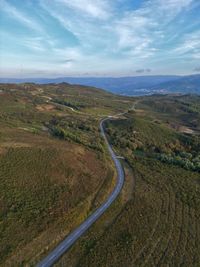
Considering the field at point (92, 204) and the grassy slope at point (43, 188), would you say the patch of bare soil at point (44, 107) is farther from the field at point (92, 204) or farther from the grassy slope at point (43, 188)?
the field at point (92, 204)

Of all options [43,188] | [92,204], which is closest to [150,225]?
[92,204]

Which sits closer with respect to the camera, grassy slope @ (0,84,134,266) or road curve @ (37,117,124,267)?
road curve @ (37,117,124,267)

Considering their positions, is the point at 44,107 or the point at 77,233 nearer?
the point at 77,233

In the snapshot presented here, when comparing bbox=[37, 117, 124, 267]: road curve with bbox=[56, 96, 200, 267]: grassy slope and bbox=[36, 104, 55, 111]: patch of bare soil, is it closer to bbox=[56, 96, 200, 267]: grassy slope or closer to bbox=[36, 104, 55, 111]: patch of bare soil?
bbox=[56, 96, 200, 267]: grassy slope

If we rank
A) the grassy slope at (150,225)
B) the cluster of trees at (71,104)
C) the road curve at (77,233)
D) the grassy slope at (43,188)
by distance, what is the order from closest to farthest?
the road curve at (77,233), the grassy slope at (150,225), the grassy slope at (43,188), the cluster of trees at (71,104)

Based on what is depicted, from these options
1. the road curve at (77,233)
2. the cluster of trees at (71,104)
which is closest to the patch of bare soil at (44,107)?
the cluster of trees at (71,104)

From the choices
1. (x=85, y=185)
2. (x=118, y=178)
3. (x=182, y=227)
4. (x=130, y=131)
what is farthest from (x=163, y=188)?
(x=130, y=131)

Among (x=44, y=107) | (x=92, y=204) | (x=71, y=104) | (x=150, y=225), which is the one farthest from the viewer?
(x=71, y=104)

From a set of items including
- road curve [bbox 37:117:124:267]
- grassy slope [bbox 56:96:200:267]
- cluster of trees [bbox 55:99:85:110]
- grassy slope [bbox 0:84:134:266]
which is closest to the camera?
road curve [bbox 37:117:124:267]

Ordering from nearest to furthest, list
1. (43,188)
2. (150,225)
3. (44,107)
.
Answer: (150,225)
(43,188)
(44,107)

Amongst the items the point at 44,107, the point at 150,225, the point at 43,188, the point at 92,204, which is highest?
the point at 43,188

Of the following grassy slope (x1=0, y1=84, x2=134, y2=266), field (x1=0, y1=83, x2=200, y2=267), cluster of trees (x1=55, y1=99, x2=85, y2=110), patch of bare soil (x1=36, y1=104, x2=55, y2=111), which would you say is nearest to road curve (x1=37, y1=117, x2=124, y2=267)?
field (x1=0, y1=83, x2=200, y2=267)

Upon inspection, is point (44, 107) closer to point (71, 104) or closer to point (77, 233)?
→ point (71, 104)
